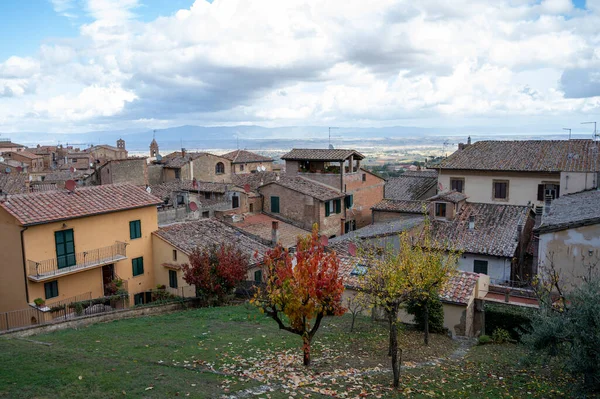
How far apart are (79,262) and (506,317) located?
69.9ft

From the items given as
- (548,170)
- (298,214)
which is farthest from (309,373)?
(548,170)

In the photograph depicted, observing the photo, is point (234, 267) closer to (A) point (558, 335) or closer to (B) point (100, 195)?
(B) point (100, 195)

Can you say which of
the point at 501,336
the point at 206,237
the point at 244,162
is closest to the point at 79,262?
the point at 206,237

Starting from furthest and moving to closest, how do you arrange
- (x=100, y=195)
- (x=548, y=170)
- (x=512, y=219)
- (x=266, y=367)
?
(x=548, y=170), (x=512, y=219), (x=100, y=195), (x=266, y=367)

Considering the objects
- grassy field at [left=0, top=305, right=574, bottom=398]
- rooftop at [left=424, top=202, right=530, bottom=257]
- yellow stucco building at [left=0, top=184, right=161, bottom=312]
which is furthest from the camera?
rooftop at [left=424, top=202, right=530, bottom=257]

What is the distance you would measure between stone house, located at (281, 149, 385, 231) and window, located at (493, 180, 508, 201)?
36.9 ft

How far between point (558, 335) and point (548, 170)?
29751 millimetres

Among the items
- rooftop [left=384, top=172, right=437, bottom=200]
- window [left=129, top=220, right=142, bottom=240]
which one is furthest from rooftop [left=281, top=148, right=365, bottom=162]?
window [left=129, top=220, right=142, bottom=240]

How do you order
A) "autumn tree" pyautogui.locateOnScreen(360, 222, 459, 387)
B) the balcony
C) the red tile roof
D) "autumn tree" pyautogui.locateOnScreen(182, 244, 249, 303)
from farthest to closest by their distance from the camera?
the red tile roof, "autumn tree" pyautogui.locateOnScreen(182, 244, 249, 303), the balcony, "autumn tree" pyautogui.locateOnScreen(360, 222, 459, 387)

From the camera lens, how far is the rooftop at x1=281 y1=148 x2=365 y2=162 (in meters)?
41.3

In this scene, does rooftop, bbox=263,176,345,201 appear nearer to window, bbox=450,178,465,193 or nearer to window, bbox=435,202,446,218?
window, bbox=435,202,446,218

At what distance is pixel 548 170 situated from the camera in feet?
122

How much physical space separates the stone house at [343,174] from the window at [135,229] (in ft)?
56.1

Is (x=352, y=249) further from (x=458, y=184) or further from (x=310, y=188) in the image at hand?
(x=458, y=184)
